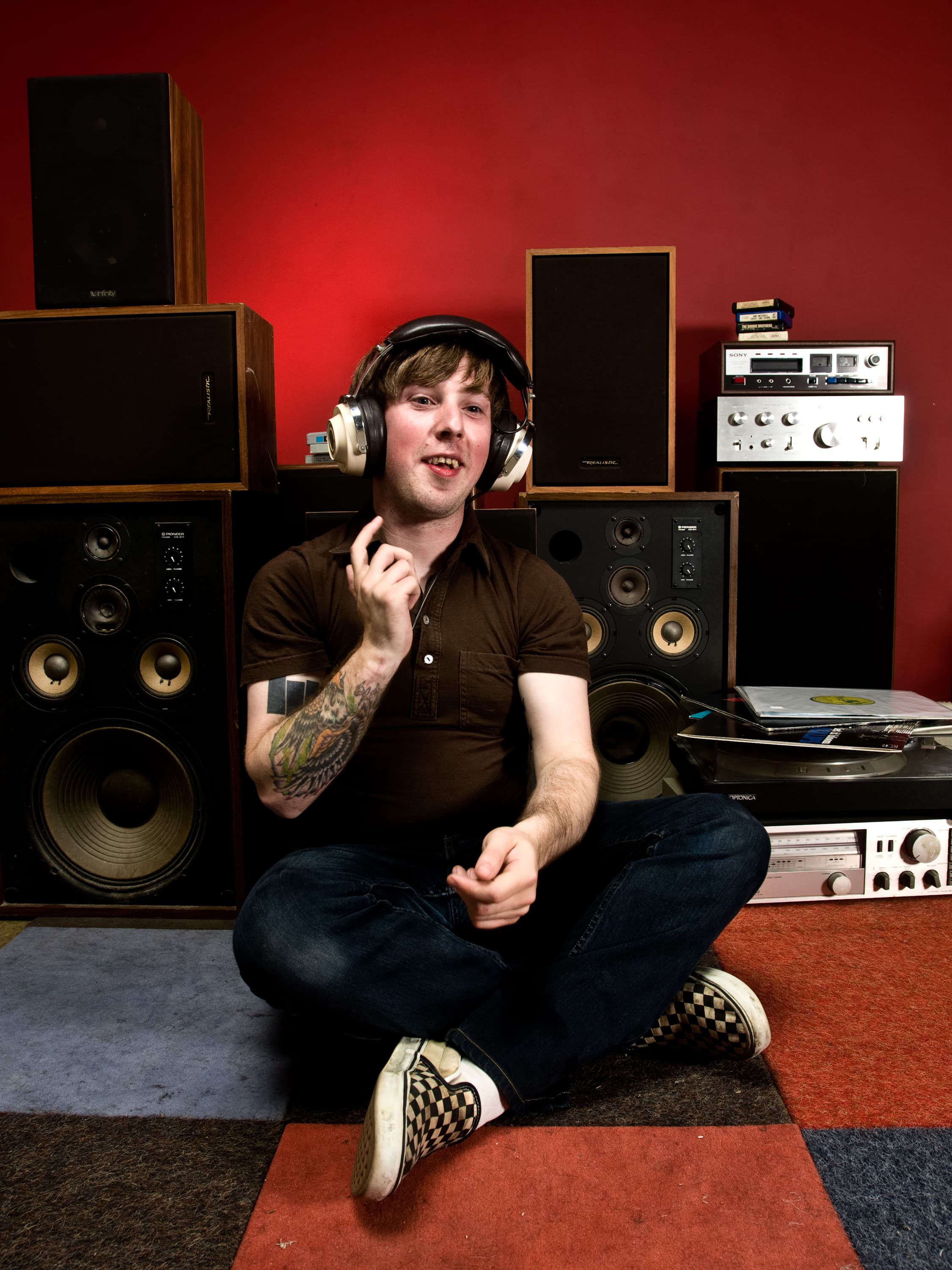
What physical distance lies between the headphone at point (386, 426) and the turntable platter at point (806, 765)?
661 millimetres

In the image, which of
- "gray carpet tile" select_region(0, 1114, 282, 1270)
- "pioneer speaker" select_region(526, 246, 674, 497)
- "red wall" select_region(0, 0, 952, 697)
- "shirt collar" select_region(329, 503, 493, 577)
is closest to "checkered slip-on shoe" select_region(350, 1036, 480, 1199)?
"gray carpet tile" select_region(0, 1114, 282, 1270)

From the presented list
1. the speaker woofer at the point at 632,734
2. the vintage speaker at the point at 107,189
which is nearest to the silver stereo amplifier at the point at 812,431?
the speaker woofer at the point at 632,734

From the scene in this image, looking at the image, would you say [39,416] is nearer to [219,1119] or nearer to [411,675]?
[411,675]

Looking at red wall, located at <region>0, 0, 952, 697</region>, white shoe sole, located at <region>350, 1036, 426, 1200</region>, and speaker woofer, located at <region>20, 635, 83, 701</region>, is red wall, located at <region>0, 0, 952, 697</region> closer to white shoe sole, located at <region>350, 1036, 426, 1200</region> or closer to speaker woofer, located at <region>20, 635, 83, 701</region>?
speaker woofer, located at <region>20, 635, 83, 701</region>

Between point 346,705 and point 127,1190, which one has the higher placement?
point 346,705

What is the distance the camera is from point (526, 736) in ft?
4.17

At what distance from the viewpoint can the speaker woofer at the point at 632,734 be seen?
1.82m

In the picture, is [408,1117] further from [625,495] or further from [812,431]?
[812,431]

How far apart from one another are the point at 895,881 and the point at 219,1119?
3.79 feet

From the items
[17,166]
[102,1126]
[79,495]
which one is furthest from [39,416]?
[17,166]

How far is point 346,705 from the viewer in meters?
1.04

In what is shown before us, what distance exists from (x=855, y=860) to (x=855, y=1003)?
0.34 m

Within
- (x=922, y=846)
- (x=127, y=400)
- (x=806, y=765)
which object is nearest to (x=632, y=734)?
(x=806, y=765)

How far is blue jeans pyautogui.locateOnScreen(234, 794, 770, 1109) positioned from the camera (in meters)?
0.97
